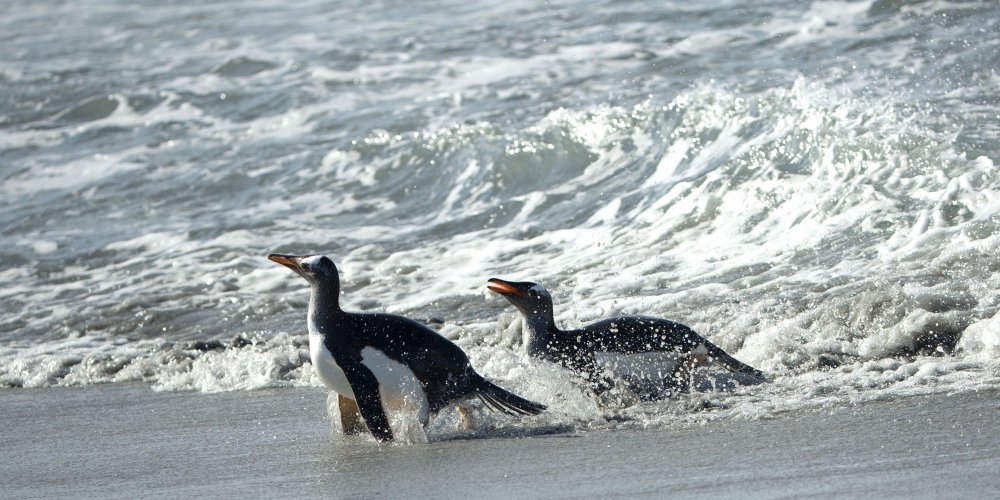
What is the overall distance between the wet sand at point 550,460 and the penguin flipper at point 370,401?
0.27 ft

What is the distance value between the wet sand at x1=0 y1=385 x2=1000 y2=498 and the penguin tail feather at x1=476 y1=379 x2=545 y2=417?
23cm

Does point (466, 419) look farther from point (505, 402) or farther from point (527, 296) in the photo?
point (527, 296)

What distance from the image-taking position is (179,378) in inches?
317

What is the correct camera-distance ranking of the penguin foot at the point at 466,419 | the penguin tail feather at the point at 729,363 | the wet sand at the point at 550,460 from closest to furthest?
1. the wet sand at the point at 550,460
2. the penguin foot at the point at 466,419
3. the penguin tail feather at the point at 729,363

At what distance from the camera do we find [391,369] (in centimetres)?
615

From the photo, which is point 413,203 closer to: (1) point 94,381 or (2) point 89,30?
(1) point 94,381

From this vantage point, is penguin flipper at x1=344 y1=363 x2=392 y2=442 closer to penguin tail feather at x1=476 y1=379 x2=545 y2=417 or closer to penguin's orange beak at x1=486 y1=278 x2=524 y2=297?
penguin tail feather at x1=476 y1=379 x2=545 y2=417

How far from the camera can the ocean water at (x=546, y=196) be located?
7332mm

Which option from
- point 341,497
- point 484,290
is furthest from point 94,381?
point 341,497

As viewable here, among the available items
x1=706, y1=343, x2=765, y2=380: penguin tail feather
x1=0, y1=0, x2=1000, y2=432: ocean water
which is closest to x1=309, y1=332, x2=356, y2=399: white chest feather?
x1=0, y1=0, x2=1000, y2=432: ocean water

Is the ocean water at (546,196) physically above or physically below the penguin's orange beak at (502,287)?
below

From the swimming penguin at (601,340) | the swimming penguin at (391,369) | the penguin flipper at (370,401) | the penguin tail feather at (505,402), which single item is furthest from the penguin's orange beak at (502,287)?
the penguin flipper at (370,401)

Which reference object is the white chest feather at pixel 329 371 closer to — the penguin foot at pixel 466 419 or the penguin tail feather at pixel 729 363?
the penguin foot at pixel 466 419

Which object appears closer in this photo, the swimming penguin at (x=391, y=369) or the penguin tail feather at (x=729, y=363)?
the swimming penguin at (x=391, y=369)
